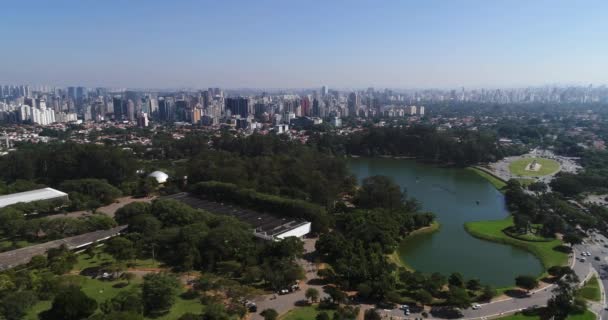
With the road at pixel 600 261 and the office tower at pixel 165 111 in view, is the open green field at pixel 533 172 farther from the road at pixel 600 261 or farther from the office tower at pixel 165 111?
the office tower at pixel 165 111

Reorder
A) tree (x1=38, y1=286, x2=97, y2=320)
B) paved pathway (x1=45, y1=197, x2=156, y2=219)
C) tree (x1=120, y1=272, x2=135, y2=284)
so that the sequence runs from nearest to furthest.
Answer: tree (x1=38, y1=286, x2=97, y2=320) < tree (x1=120, y1=272, x2=135, y2=284) < paved pathway (x1=45, y1=197, x2=156, y2=219)

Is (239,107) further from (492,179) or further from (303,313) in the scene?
(303,313)

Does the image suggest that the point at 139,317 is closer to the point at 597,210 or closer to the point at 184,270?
the point at 184,270

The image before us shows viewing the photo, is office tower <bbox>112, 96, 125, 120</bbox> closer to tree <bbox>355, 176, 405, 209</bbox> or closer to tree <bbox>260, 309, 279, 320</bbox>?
tree <bbox>355, 176, 405, 209</bbox>

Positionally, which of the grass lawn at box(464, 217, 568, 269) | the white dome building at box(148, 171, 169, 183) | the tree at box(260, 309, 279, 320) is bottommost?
the grass lawn at box(464, 217, 568, 269)

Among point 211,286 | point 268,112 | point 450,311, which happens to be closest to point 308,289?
point 211,286

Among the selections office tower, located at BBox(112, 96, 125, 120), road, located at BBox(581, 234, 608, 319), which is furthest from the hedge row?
office tower, located at BBox(112, 96, 125, 120)

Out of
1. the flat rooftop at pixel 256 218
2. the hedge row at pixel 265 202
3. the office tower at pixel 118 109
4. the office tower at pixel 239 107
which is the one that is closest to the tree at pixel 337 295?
the flat rooftop at pixel 256 218

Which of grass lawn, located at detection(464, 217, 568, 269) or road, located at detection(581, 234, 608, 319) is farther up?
road, located at detection(581, 234, 608, 319)
